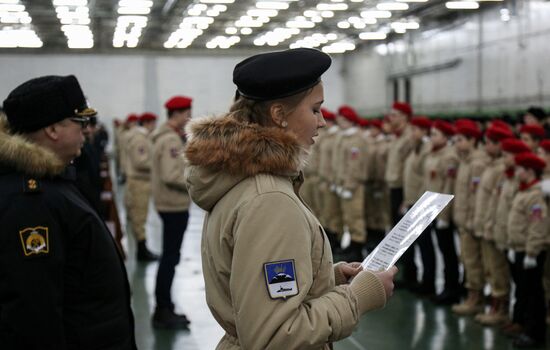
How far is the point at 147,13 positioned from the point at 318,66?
1552 cm

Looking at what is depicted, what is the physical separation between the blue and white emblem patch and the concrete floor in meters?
4.19

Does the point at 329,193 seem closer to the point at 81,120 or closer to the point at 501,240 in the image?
the point at 501,240

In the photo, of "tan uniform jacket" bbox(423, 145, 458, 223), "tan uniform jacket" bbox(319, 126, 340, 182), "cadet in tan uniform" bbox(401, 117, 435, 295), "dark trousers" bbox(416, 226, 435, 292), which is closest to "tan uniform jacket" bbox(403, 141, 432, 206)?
"cadet in tan uniform" bbox(401, 117, 435, 295)

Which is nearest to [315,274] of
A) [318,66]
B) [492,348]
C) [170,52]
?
[318,66]

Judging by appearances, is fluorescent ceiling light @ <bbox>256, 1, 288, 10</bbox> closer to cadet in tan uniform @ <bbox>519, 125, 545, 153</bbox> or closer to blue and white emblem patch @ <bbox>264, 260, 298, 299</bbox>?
cadet in tan uniform @ <bbox>519, 125, 545, 153</bbox>

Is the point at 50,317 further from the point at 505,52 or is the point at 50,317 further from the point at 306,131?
the point at 505,52

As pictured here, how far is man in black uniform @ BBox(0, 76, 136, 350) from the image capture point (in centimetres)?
232

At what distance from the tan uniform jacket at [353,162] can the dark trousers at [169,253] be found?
13.5 feet

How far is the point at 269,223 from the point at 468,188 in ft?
19.5

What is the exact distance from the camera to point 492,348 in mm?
5988

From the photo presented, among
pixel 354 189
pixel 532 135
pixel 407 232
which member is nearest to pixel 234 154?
pixel 407 232

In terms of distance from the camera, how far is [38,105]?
2.52 m

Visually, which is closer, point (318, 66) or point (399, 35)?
point (318, 66)

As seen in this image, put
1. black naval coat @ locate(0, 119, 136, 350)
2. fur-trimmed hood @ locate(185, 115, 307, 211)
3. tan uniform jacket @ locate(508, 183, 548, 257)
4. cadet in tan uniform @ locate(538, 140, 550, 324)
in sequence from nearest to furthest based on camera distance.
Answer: fur-trimmed hood @ locate(185, 115, 307, 211) → black naval coat @ locate(0, 119, 136, 350) → tan uniform jacket @ locate(508, 183, 548, 257) → cadet in tan uniform @ locate(538, 140, 550, 324)
